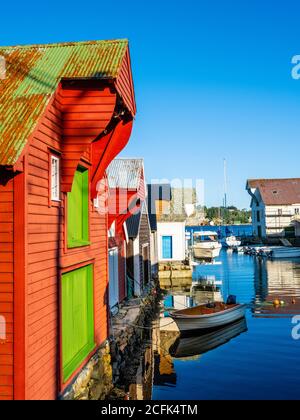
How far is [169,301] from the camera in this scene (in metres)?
32.3

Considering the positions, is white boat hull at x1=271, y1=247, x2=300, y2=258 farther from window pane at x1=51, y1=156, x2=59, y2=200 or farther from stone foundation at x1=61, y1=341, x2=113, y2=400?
window pane at x1=51, y1=156, x2=59, y2=200

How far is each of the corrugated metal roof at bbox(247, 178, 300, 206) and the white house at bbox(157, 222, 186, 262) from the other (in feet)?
124

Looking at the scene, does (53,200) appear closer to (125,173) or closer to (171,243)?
(125,173)

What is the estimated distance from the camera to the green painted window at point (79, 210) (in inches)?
437

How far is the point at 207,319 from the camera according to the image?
22.4m

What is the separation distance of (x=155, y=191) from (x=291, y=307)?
63.4 ft

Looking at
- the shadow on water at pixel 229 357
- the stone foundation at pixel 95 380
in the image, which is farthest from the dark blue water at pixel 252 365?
the stone foundation at pixel 95 380

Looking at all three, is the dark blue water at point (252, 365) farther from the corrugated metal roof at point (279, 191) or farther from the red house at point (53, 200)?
the corrugated metal roof at point (279, 191)

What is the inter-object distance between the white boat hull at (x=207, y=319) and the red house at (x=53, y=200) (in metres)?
8.94

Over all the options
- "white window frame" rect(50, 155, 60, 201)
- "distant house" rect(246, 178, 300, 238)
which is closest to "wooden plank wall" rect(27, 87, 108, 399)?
"white window frame" rect(50, 155, 60, 201)

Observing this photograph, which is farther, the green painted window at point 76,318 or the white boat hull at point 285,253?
the white boat hull at point 285,253

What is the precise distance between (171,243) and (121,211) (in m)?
27.4

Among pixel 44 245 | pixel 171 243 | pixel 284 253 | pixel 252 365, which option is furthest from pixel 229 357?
pixel 284 253
